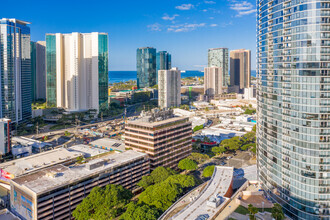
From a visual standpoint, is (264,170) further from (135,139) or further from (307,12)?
(135,139)

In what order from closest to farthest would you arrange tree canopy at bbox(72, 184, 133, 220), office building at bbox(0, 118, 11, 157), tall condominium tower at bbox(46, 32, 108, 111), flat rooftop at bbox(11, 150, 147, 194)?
tree canopy at bbox(72, 184, 133, 220)
flat rooftop at bbox(11, 150, 147, 194)
office building at bbox(0, 118, 11, 157)
tall condominium tower at bbox(46, 32, 108, 111)

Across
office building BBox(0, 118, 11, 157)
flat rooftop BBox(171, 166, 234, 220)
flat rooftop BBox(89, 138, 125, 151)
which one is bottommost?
flat rooftop BBox(171, 166, 234, 220)

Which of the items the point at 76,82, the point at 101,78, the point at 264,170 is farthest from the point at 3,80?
the point at 264,170

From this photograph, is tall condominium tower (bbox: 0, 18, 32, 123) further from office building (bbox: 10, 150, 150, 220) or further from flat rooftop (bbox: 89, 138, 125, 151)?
office building (bbox: 10, 150, 150, 220)

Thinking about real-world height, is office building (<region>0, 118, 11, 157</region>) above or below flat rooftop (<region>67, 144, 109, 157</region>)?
above

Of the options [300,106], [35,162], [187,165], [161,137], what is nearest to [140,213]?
[161,137]

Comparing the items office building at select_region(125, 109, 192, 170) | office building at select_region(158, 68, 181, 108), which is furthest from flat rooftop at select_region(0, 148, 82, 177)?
office building at select_region(158, 68, 181, 108)
